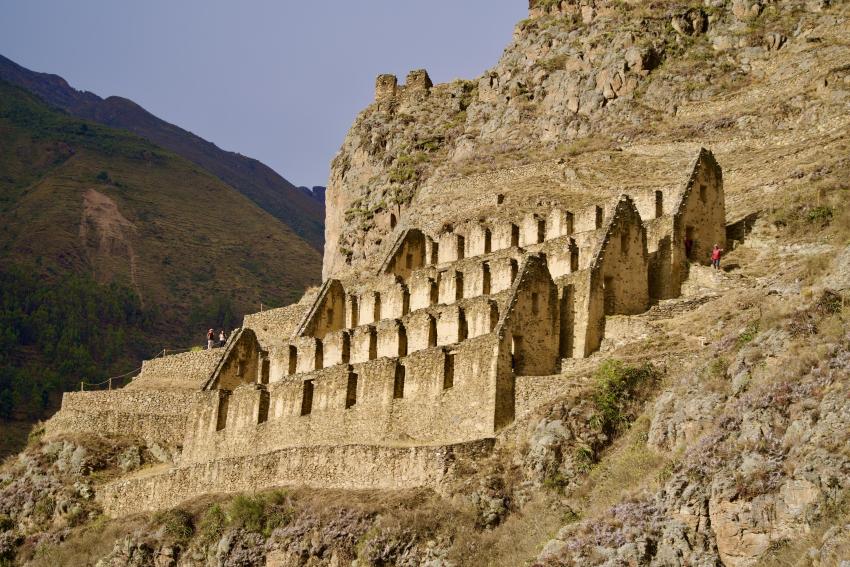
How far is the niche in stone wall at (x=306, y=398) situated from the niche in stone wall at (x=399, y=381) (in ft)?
14.8

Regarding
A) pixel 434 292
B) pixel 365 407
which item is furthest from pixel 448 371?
pixel 434 292

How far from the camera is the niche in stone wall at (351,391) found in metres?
46.9

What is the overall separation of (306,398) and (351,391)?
2.40 m

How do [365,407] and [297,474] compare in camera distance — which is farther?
[365,407]

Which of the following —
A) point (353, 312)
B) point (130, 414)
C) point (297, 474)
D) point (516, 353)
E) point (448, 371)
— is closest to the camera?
point (516, 353)

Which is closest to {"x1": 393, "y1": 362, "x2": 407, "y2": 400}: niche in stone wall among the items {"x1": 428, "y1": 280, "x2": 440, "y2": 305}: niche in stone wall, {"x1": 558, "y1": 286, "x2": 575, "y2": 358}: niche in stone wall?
{"x1": 558, "y1": 286, "x2": 575, "y2": 358}: niche in stone wall

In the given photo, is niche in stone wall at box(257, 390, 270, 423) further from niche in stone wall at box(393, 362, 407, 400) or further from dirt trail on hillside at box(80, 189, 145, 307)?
dirt trail on hillside at box(80, 189, 145, 307)

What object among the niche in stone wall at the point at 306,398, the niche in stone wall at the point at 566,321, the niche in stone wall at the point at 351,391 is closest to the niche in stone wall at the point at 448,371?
the niche in stone wall at the point at 566,321

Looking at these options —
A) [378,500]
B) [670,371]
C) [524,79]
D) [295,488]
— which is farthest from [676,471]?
[524,79]

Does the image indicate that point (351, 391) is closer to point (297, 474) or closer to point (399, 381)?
point (399, 381)

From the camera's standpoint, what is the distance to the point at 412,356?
45.1 metres

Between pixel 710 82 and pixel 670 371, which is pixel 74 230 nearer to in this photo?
pixel 710 82

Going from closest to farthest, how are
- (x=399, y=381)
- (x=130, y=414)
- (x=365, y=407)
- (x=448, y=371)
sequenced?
(x=448, y=371) < (x=399, y=381) < (x=365, y=407) < (x=130, y=414)

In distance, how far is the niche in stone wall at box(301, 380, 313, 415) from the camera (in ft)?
160
